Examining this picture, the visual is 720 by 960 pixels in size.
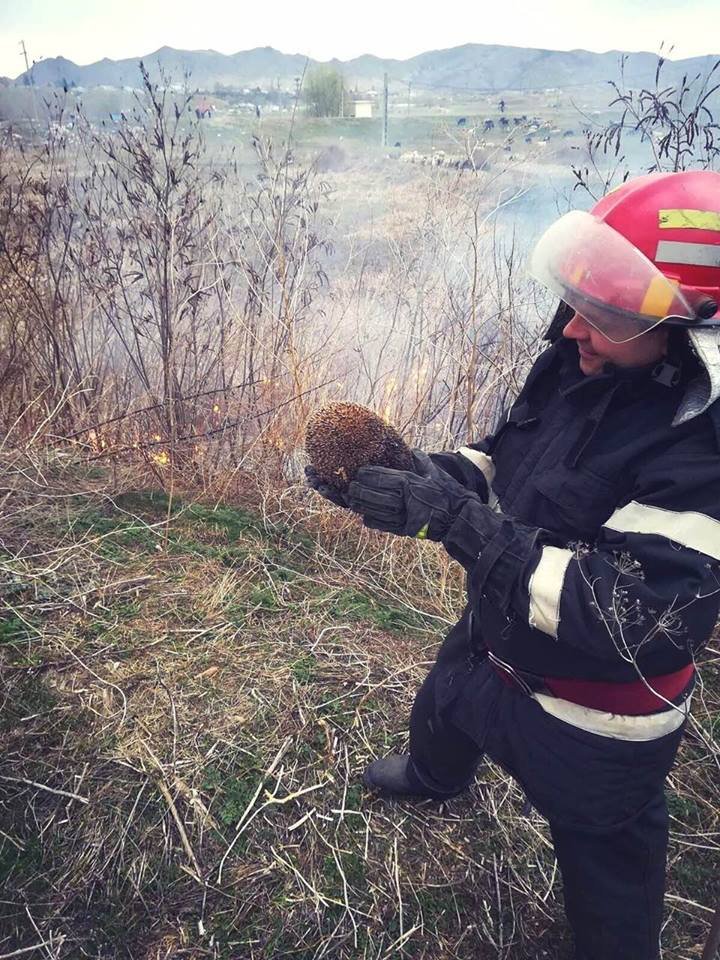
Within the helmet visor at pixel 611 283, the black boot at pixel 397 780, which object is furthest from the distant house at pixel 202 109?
the black boot at pixel 397 780

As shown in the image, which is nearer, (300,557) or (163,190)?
(300,557)

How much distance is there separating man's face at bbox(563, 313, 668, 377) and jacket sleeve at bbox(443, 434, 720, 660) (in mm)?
256

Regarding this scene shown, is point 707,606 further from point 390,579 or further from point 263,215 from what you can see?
point 263,215

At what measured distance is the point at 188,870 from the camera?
177 centimetres

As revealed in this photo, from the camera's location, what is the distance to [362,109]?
53.5 ft

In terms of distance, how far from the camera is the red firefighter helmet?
123 centimetres

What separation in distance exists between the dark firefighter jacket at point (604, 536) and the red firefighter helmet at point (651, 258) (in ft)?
0.35

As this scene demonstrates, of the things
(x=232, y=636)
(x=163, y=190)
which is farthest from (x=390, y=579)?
(x=163, y=190)

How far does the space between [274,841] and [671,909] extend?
126 centimetres

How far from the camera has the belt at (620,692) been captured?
53.0 inches

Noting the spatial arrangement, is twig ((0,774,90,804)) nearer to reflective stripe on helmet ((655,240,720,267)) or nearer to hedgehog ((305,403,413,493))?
hedgehog ((305,403,413,493))

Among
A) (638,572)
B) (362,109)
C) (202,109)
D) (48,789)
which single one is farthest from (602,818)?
(362,109)

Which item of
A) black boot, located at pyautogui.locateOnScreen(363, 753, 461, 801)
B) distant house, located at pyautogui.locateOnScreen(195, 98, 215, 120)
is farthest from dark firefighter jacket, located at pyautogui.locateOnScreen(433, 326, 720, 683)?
distant house, located at pyautogui.locateOnScreen(195, 98, 215, 120)

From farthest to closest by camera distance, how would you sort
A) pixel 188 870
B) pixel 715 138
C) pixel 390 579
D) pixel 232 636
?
pixel 390 579
pixel 715 138
pixel 232 636
pixel 188 870
